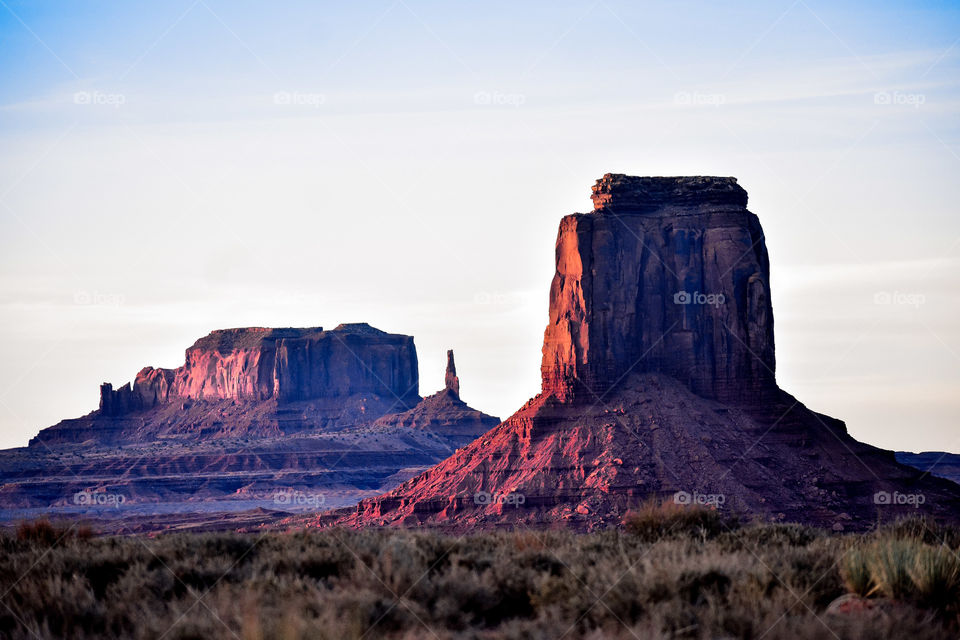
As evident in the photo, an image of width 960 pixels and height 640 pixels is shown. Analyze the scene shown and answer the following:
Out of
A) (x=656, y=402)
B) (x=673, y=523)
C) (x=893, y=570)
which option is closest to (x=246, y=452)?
(x=656, y=402)

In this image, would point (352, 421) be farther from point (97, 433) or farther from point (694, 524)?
point (694, 524)

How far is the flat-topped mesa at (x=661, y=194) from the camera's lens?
77.7m

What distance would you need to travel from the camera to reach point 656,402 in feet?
241

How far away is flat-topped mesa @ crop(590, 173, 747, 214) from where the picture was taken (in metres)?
77.7

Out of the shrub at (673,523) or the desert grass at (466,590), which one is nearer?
the desert grass at (466,590)

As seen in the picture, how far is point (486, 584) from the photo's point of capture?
61.5ft

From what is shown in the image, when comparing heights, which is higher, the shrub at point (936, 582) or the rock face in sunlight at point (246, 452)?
the rock face in sunlight at point (246, 452)

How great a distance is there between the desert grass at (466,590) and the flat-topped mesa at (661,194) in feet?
184

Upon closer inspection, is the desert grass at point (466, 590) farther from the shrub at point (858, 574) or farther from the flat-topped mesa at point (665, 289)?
the flat-topped mesa at point (665, 289)

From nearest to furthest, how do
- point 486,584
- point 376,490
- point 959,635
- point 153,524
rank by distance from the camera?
1. point 959,635
2. point 486,584
3. point 153,524
4. point 376,490

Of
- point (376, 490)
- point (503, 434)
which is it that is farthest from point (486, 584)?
point (376, 490)

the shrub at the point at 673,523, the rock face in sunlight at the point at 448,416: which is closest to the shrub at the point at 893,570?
the shrub at the point at 673,523

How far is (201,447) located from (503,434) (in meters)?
95.9

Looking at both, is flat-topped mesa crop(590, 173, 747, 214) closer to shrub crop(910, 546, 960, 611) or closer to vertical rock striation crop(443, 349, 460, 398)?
shrub crop(910, 546, 960, 611)
